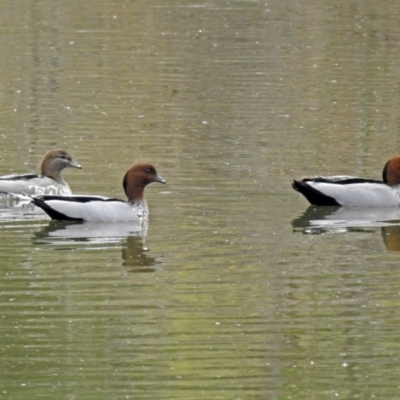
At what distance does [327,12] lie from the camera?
40.0 metres

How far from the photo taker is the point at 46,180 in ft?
56.7

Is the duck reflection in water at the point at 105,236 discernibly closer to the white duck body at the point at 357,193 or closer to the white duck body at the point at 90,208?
the white duck body at the point at 90,208

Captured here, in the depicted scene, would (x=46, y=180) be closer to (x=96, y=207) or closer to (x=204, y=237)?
(x=96, y=207)

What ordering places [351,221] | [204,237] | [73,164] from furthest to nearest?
[73,164], [351,221], [204,237]

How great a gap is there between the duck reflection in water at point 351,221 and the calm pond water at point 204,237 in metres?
0.04

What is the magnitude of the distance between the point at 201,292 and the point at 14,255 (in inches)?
92.0

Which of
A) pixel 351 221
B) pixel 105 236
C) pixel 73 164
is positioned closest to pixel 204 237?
pixel 105 236

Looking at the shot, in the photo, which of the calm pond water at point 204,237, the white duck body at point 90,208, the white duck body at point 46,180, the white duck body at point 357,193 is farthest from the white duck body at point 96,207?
the white duck body at point 357,193

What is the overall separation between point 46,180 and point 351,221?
3479 mm

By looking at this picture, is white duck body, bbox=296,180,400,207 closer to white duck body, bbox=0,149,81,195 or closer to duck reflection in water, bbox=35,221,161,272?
duck reflection in water, bbox=35,221,161,272

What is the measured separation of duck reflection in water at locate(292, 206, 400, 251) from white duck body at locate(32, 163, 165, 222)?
5.29 feet

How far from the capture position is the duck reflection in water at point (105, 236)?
13992 mm

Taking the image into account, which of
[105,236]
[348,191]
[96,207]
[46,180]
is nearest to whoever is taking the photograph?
[105,236]

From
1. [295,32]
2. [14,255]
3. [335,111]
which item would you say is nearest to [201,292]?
[14,255]
